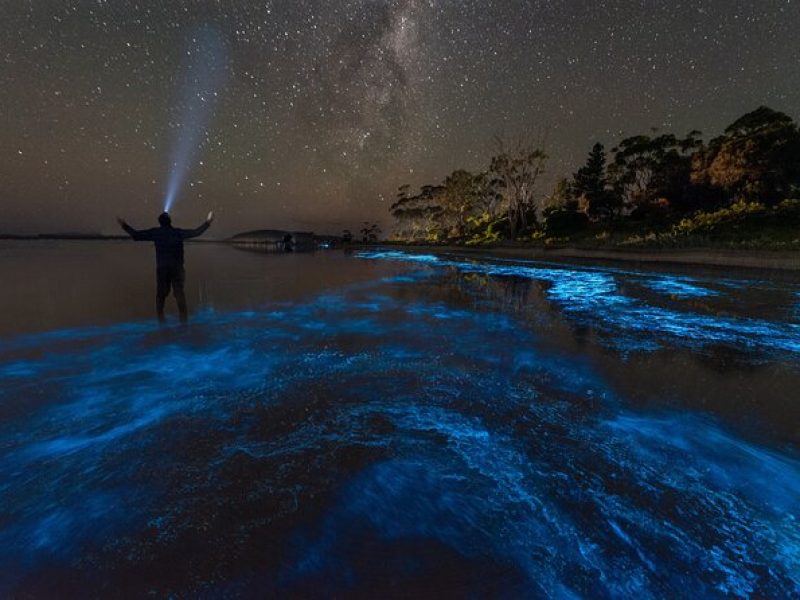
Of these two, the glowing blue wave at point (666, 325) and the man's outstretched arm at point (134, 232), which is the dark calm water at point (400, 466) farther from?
the man's outstretched arm at point (134, 232)

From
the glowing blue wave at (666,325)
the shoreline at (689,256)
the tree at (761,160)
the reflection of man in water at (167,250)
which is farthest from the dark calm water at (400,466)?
the tree at (761,160)

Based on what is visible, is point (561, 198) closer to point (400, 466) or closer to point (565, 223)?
point (565, 223)

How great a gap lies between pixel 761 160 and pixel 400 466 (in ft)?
130

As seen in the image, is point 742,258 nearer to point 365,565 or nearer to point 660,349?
point 660,349

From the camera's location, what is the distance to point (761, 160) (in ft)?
94.9

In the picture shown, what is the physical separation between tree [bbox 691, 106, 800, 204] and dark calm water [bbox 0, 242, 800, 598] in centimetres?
3232

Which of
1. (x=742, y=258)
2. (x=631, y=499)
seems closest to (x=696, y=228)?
(x=742, y=258)

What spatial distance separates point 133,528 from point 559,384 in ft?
14.0

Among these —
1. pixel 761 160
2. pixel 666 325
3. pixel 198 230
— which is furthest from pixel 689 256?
pixel 198 230

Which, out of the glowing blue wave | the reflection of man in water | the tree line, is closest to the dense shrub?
the tree line

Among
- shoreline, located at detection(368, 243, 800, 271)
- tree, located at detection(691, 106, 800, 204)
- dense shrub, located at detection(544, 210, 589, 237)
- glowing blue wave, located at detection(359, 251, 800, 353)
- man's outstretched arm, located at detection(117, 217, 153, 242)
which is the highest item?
tree, located at detection(691, 106, 800, 204)

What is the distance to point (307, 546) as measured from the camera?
210 cm

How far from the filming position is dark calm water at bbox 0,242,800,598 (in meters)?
1.96

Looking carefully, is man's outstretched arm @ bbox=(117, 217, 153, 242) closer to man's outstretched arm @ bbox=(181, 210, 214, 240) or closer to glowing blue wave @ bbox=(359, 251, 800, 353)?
man's outstretched arm @ bbox=(181, 210, 214, 240)
